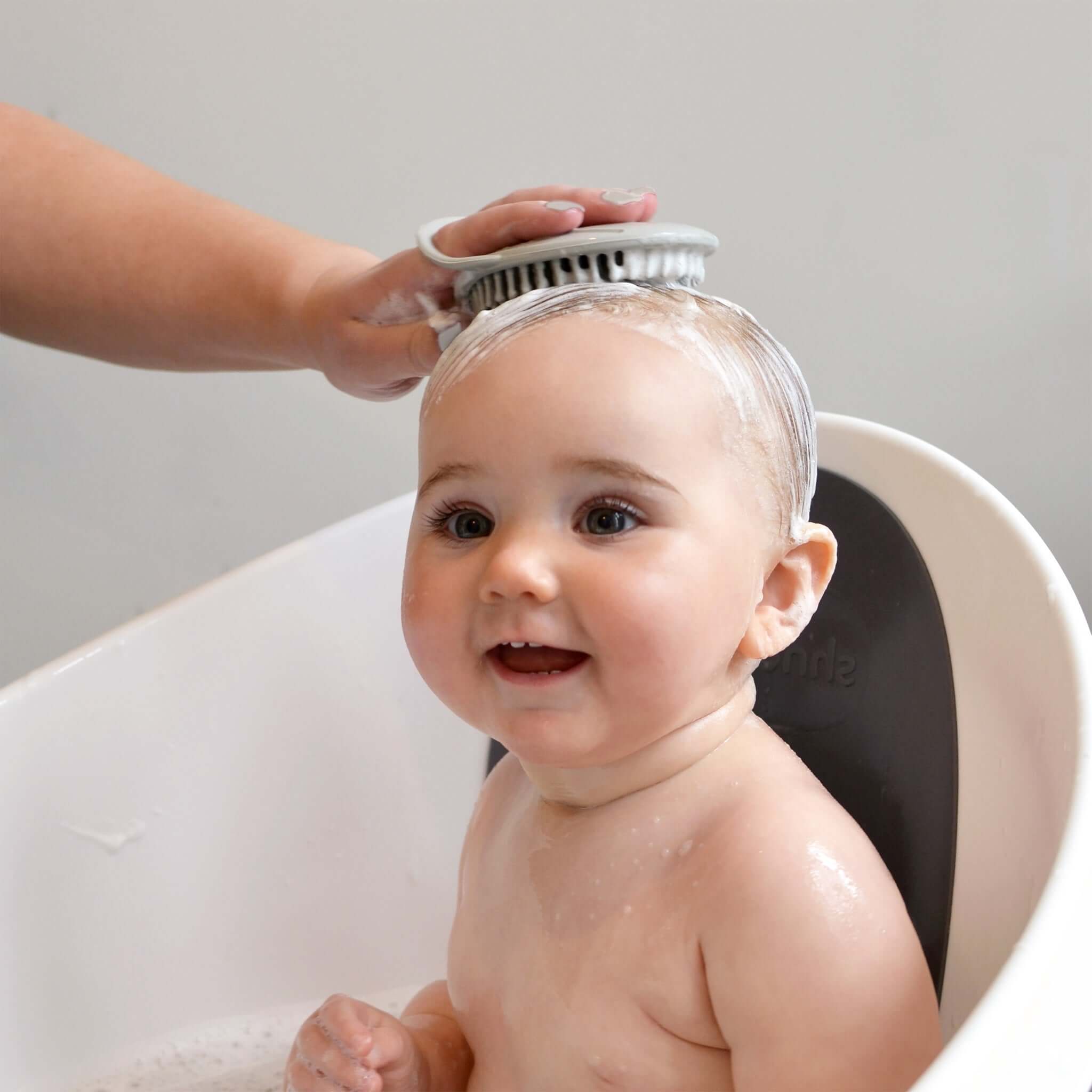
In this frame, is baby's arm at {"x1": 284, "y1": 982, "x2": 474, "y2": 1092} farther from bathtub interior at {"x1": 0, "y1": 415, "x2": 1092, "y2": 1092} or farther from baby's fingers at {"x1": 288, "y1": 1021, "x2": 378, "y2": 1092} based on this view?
bathtub interior at {"x1": 0, "y1": 415, "x2": 1092, "y2": 1092}

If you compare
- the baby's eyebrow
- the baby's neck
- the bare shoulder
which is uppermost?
the baby's eyebrow

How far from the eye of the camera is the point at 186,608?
1.02 metres

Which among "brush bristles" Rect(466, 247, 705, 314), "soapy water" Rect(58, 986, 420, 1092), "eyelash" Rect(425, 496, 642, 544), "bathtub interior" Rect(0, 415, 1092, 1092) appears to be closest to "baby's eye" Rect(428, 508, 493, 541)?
"eyelash" Rect(425, 496, 642, 544)

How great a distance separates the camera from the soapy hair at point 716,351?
2.06 feet

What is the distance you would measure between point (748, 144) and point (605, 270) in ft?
2.44

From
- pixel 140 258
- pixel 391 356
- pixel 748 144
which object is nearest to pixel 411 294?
pixel 391 356

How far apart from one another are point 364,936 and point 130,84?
978mm

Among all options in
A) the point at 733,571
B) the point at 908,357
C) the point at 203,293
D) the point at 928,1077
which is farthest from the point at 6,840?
the point at 908,357

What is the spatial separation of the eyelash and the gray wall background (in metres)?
0.82

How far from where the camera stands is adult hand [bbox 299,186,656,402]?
2.24 feet

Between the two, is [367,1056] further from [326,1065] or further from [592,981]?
[592,981]

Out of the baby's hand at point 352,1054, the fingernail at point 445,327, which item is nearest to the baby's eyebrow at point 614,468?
the fingernail at point 445,327

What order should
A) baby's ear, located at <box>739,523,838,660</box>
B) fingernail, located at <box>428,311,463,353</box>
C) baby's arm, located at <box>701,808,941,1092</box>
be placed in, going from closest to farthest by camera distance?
1. baby's arm, located at <box>701,808,941,1092</box>
2. baby's ear, located at <box>739,523,838,660</box>
3. fingernail, located at <box>428,311,463,353</box>

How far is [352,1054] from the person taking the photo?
0.72m
